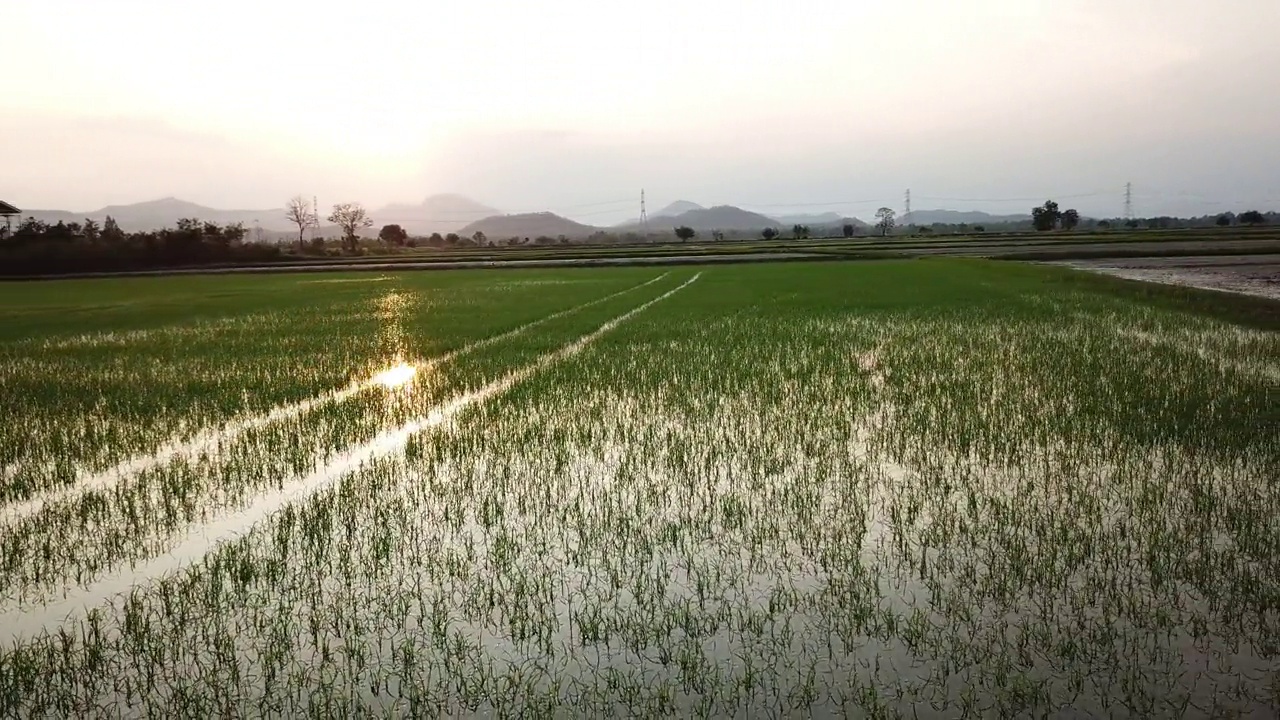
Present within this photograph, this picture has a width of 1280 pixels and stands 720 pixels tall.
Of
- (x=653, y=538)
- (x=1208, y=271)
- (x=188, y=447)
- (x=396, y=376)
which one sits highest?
(x=1208, y=271)

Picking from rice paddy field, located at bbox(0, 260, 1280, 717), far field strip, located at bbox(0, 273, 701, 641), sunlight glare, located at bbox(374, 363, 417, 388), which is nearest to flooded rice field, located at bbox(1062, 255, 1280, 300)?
rice paddy field, located at bbox(0, 260, 1280, 717)

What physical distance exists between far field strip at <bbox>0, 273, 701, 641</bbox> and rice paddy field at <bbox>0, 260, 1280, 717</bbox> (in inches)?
1.1

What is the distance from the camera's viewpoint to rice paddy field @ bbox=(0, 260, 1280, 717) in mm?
3459

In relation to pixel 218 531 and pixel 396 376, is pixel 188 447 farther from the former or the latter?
pixel 396 376

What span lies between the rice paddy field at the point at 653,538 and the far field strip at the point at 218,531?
0.09ft

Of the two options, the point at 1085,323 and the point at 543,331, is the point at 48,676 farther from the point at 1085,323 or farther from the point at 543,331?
the point at 1085,323

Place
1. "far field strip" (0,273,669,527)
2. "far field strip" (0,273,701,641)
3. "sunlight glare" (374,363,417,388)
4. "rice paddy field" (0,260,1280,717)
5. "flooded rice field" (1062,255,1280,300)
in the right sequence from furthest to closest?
"flooded rice field" (1062,255,1280,300) < "sunlight glare" (374,363,417,388) < "far field strip" (0,273,669,527) < "far field strip" (0,273,701,641) < "rice paddy field" (0,260,1280,717)

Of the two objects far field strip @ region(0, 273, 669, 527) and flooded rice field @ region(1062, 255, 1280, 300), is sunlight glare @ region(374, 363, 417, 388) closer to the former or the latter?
far field strip @ region(0, 273, 669, 527)

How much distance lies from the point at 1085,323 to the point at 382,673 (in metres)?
16.6

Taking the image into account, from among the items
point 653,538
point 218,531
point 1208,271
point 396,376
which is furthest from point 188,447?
point 1208,271

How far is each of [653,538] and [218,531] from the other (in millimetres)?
3063

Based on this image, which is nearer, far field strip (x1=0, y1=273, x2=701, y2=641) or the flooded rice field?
far field strip (x1=0, y1=273, x2=701, y2=641)

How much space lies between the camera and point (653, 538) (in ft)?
17.0

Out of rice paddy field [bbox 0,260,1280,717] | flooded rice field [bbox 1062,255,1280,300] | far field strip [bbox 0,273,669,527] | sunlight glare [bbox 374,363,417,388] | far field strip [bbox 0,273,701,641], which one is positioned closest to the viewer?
rice paddy field [bbox 0,260,1280,717]
